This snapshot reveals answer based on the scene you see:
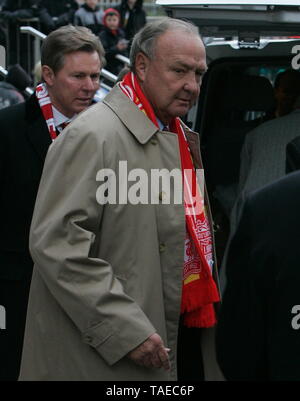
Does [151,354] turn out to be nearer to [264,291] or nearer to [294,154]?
[264,291]

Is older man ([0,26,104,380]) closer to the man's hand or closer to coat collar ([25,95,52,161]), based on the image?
coat collar ([25,95,52,161])

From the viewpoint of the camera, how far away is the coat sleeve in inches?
110

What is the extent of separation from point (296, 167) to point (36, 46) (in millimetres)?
9351

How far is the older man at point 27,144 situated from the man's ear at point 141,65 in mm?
815

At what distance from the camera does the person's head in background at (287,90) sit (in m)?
5.70

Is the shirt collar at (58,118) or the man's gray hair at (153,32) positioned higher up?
the man's gray hair at (153,32)

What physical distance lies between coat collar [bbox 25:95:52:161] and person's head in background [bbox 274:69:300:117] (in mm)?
2283

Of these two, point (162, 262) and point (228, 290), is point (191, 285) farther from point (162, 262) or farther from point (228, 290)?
point (228, 290)

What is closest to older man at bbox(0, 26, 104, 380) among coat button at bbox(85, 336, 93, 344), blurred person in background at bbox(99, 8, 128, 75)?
coat button at bbox(85, 336, 93, 344)

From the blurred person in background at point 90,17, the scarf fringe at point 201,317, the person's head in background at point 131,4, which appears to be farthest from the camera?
the person's head in background at point 131,4

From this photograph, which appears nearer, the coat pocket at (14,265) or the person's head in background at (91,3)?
the coat pocket at (14,265)

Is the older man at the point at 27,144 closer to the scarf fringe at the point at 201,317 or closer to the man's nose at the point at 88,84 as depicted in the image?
the man's nose at the point at 88,84

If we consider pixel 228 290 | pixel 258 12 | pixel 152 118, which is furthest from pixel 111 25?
pixel 228 290

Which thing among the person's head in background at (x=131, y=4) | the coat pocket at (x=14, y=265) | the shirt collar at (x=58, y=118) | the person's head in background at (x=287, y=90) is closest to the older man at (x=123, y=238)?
the coat pocket at (x=14, y=265)
